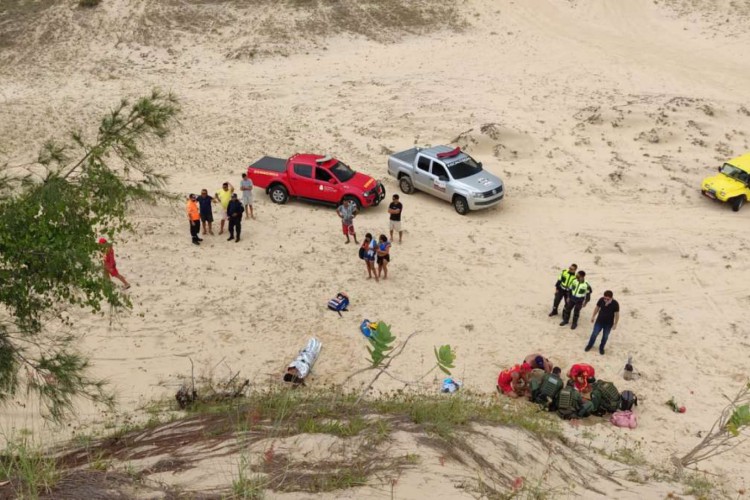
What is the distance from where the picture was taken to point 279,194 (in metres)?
19.1

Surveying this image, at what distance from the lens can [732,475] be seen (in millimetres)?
10055

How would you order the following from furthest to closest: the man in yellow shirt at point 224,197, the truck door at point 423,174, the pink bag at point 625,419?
the truck door at point 423,174 → the man in yellow shirt at point 224,197 → the pink bag at point 625,419

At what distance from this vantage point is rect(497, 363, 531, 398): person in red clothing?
11.8 metres

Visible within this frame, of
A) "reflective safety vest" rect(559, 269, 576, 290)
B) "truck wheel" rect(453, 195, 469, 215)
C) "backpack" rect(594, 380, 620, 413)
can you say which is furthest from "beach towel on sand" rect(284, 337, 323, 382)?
"truck wheel" rect(453, 195, 469, 215)

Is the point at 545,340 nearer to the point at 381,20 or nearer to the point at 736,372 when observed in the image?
the point at 736,372

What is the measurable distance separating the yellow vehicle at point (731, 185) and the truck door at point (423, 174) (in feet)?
26.5

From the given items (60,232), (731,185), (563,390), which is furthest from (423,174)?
(60,232)

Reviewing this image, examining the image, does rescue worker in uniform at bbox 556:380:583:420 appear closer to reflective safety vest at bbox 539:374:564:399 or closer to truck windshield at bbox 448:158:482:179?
reflective safety vest at bbox 539:374:564:399

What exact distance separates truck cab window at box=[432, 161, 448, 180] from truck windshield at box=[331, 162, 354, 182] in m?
2.44

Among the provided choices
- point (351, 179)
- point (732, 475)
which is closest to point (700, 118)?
point (351, 179)

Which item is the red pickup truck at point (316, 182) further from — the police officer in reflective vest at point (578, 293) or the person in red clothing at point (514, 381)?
the person in red clothing at point (514, 381)

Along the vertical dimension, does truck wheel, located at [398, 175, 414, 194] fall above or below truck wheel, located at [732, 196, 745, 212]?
below

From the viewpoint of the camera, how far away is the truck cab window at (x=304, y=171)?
18609mm

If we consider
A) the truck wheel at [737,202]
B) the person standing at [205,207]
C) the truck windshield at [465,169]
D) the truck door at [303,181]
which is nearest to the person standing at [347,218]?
the truck door at [303,181]
